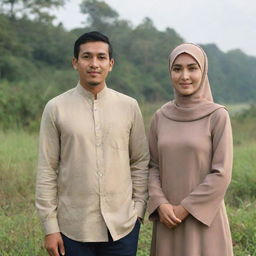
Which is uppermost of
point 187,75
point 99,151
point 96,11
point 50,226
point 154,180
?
point 96,11

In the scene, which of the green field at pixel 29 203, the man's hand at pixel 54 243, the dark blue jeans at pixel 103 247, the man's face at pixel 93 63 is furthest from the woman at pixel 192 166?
the green field at pixel 29 203

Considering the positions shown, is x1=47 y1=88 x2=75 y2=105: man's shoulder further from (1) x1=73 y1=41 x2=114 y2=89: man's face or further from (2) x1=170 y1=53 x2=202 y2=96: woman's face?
(2) x1=170 y1=53 x2=202 y2=96: woman's face

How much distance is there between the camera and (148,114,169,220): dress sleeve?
212cm

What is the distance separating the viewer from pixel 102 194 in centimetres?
206

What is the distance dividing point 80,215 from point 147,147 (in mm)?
470

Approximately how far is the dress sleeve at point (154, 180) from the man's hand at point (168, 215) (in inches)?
1.1

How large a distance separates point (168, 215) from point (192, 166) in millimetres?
250

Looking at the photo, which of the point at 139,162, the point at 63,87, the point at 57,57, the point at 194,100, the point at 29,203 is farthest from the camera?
the point at 57,57

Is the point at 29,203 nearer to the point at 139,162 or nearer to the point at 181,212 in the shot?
the point at 139,162

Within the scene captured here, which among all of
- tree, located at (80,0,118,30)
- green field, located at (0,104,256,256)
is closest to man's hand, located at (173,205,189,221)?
green field, located at (0,104,256,256)

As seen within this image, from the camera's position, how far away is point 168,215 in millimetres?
2064

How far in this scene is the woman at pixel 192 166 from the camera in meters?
2.02

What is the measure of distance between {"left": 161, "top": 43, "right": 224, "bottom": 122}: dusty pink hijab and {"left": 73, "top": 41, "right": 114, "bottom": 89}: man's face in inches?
12.6

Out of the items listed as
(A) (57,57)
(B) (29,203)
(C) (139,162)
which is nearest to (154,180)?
(C) (139,162)
